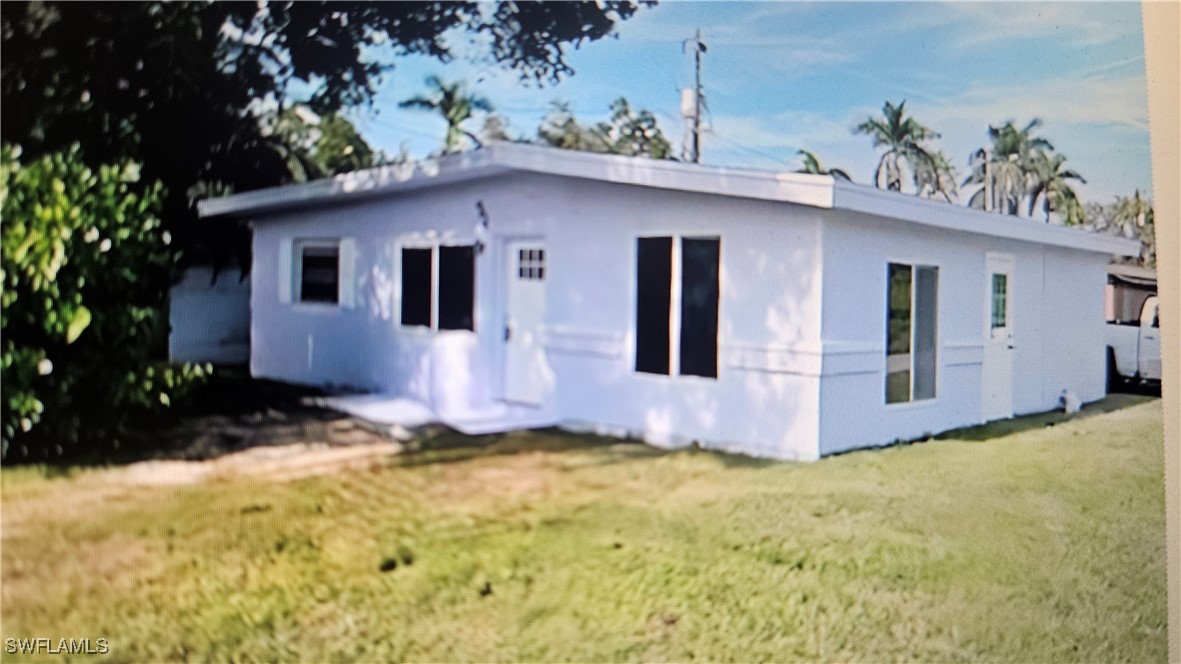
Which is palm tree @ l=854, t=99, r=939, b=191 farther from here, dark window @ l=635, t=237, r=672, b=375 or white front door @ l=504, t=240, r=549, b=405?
white front door @ l=504, t=240, r=549, b=405

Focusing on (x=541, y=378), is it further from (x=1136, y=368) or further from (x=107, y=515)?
(x=1136, y=368)

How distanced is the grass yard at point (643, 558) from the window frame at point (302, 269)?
1.56 ft

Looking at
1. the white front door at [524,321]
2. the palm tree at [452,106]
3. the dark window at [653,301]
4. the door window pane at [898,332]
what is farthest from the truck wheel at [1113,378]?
the palm tree at [452,106]

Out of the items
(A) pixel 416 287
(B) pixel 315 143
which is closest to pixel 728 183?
(A) pixel 416 287

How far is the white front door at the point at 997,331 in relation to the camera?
2172 mm

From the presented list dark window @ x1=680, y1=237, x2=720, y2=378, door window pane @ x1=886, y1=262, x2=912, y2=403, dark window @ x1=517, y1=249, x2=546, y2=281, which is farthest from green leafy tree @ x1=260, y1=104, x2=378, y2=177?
door window pane @ x1=886, y1=262, x2=912, y2=403

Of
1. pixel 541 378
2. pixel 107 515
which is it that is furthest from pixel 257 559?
pixel 541 378

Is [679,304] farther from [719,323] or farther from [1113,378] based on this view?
[1113,378]

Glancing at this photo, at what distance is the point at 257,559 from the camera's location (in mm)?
2312

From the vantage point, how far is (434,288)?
2.38 m

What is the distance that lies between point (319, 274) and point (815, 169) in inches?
52.2

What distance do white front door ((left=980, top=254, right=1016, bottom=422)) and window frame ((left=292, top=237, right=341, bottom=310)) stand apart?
5.42 ft

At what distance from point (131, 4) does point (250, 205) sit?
2.16ft

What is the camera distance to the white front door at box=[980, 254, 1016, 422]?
217 centimetres
